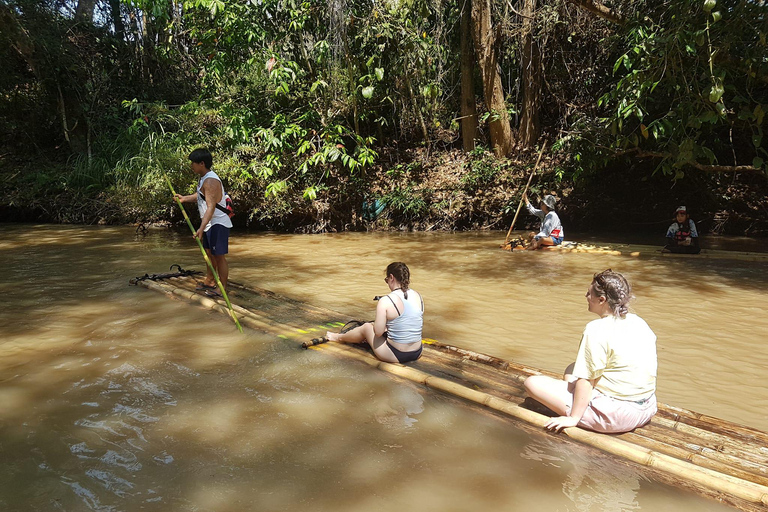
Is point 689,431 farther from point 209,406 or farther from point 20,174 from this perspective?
point 20,174

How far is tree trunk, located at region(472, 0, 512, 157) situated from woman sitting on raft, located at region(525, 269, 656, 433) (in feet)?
32.5

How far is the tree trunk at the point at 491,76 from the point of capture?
37.5ft

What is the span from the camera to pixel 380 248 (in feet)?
31.9

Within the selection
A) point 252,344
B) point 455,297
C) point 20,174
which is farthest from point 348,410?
point 20,174

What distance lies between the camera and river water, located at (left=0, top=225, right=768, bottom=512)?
93.4 inches

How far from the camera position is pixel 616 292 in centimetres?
270

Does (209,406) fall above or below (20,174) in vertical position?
below

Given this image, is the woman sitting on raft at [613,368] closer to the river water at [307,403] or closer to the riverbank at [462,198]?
the river water at [307,403]

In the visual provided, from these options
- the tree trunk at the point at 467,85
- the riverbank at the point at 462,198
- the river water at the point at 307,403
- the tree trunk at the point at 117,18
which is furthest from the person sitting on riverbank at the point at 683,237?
the tree trunk at the point at 117,18

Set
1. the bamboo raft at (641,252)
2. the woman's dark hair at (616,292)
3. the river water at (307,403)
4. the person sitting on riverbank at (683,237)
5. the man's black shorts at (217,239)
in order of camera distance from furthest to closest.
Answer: the person sitting on riverbank at (683,237), the bamboo raft at (641,252), the man's black shorts at (217,239), the woman's dark hair at (616,292), the river water at (307,403)

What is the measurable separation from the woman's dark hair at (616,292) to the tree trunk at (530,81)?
9.83 metres

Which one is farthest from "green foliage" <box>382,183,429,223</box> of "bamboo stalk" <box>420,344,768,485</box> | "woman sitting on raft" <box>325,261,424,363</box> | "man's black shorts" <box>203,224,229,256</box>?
"bamboo stalk" <box>420,344,768,485</box>

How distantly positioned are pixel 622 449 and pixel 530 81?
1067 centimetres

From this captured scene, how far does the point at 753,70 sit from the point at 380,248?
20.4 ft
